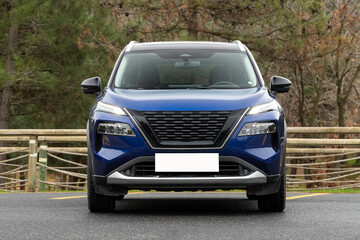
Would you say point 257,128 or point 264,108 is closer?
point 257,128

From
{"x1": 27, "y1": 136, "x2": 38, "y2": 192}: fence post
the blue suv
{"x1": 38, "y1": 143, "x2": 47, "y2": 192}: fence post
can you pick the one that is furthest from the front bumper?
{"x1": 38, "y1": 143, "x2": 47, "y2": 192}: fence post

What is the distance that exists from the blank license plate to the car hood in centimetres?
42

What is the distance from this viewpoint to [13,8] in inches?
826

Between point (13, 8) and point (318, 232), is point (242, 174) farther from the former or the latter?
point (13, 8)

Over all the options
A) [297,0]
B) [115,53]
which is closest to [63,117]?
[115,53]

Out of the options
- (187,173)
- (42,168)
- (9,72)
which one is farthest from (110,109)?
(9,72)

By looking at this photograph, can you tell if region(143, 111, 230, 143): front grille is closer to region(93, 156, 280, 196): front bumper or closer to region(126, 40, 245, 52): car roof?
region(93, 156, 280, 196): front bumper

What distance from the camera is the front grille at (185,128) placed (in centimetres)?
652

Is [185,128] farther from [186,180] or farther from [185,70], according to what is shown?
[185,70]

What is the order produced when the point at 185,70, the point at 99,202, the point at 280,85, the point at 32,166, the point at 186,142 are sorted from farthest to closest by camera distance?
the point at 32,166 < the point at 185,70 < the point at 280,85 < the point at 99,202 < the point at 186,142

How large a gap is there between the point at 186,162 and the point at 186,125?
33cm

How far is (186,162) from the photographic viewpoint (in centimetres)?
653

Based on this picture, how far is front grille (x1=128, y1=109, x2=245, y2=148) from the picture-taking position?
6.52 metres

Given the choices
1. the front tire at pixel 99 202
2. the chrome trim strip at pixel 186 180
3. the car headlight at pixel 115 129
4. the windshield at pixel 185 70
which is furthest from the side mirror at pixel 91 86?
the chrome trim strip at pixel 186 180
